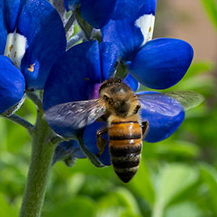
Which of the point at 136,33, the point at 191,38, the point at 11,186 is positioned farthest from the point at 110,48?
the point at 191,38

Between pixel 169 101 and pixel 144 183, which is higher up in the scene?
pixel 169 101

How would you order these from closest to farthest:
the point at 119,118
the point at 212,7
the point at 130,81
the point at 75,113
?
the point at 75,113 < the point at 119,118 < the point at 130,81 < the point at 212,7

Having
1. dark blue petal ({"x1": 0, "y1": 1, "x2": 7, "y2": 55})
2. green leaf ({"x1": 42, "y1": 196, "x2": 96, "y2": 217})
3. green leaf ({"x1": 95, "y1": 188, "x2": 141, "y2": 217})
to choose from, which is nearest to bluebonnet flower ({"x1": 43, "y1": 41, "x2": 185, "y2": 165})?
dark blue petal ({"x1": 0, "y1": 1, "x2": 7, "y2": 55})

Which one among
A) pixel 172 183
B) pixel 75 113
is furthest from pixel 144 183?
pixel 75 113

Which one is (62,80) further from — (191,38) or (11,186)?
(191,38)

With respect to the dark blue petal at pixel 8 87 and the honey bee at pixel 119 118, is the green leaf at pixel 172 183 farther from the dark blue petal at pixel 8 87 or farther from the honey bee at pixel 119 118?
the dark blue petal at pixel 8 87

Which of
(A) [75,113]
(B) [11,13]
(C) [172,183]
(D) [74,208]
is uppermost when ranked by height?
(B) [11,13]

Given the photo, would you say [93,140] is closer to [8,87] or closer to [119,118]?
[119,118]
